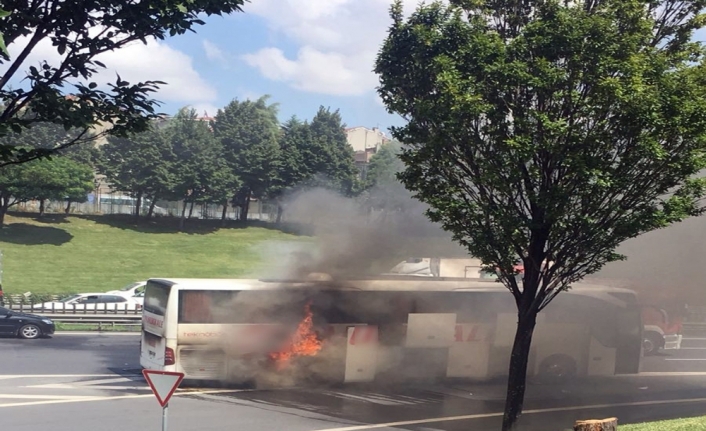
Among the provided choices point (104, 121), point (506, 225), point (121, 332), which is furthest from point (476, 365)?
point (121, 332)

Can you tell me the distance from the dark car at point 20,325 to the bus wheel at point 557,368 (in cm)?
1430

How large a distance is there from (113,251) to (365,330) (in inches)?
1312

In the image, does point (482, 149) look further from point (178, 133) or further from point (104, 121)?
point (178, 133)

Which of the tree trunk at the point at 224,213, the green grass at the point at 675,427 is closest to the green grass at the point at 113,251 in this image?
the tree trunk at the point at 224,213

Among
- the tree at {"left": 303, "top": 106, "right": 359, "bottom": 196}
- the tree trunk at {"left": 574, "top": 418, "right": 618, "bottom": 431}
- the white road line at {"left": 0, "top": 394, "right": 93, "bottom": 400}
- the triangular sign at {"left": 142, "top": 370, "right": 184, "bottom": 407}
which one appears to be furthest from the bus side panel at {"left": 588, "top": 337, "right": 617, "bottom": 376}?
Answer: the tree at {"left": 303, "top": 106, "right": 359, "bottom": 196}

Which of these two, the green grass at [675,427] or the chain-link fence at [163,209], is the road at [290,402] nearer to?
the green grass at [675,427]

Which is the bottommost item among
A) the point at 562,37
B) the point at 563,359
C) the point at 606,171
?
the point at 563,359

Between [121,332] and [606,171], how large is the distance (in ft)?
65.1

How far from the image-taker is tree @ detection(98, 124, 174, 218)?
5353 centimetres

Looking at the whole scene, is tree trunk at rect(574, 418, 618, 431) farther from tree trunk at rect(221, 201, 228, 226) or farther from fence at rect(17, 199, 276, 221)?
fence at rect(17, 199, 276, 221)

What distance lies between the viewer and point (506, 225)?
1042 cm

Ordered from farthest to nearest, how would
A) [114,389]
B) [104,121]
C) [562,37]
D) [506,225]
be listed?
[114,389] → [506,225] → [562,37] → [104,121]

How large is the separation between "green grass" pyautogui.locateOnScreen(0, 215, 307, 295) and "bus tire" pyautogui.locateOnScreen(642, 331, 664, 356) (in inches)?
696

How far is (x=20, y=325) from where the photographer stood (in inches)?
857
